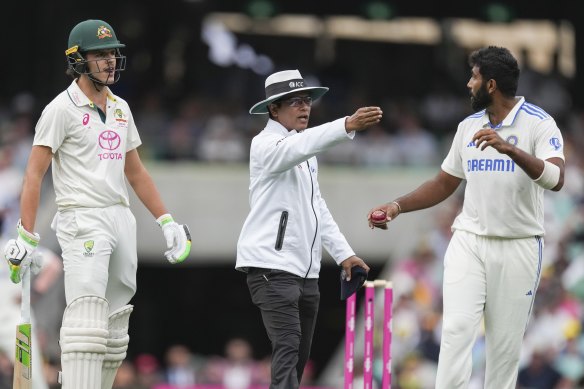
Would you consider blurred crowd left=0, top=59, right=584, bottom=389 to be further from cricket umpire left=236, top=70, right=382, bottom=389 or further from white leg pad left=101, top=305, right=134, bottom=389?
cricket umpire left=236, top=70, right=382, bottom=389

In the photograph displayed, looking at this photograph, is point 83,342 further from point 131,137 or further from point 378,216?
point 378,216

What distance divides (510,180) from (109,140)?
206cm

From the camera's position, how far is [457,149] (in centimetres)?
734

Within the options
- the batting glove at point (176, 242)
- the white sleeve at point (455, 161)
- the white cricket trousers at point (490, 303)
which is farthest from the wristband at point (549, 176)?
the batting glove at point (176, 242)

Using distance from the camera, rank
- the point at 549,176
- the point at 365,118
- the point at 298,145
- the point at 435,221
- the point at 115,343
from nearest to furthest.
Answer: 1. the point at 365,118
2. the point at 549,176
3. the point at 298,145
4. the point at 115,343
5. the point at 435,221

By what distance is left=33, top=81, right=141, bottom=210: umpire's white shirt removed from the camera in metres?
7.08

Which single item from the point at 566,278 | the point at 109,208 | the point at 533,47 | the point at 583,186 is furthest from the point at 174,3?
the point at 109,208

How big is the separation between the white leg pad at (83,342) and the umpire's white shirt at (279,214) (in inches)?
31.0

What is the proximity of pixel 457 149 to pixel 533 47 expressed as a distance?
53.9ft

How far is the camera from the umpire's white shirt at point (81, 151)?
23.2ft

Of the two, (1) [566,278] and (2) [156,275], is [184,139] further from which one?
(1) [566,278]

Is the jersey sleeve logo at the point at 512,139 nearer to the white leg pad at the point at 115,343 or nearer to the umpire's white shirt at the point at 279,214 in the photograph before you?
the umpire's white shirt at the point at 279,214

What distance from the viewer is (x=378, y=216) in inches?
284

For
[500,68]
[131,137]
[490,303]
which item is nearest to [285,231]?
[131,137]
